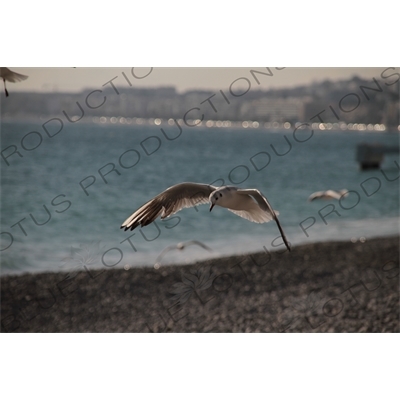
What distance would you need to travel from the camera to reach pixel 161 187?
4.14 metres

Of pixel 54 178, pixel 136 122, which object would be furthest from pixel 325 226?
pixel 54 178

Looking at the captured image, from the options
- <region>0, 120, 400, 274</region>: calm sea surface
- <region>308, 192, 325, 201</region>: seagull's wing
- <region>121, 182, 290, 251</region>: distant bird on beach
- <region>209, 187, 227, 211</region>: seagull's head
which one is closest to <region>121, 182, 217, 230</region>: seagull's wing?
Result: <region>121, 182, 290, 251</region>: distant bird on beach

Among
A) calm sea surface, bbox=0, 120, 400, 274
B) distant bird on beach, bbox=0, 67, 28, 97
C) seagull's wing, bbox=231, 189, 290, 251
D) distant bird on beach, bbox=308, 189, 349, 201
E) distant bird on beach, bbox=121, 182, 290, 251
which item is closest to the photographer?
seagull's wing, bbox=231, 189, 290, 251

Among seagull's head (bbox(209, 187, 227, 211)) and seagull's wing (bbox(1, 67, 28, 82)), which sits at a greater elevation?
seagull's wing (bbox(1, 67, 28, 82))

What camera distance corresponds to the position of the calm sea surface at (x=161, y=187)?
3887mm

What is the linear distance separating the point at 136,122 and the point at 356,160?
1.32m

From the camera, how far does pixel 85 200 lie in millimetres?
4000

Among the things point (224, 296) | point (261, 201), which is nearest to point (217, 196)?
point (261, 201)

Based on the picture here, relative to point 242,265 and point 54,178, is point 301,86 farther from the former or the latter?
point 54,178

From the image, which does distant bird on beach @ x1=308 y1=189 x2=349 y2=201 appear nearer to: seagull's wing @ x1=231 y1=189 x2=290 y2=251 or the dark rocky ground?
the dark rocky ground

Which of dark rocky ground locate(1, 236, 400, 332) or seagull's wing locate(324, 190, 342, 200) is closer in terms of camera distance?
dark rocky ground locate(1, 236, 400, 332)

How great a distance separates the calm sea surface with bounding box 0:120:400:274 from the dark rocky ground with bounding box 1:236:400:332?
85 mm

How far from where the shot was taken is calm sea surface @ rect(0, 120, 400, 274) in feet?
12.8

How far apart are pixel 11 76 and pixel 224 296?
1.68 m
